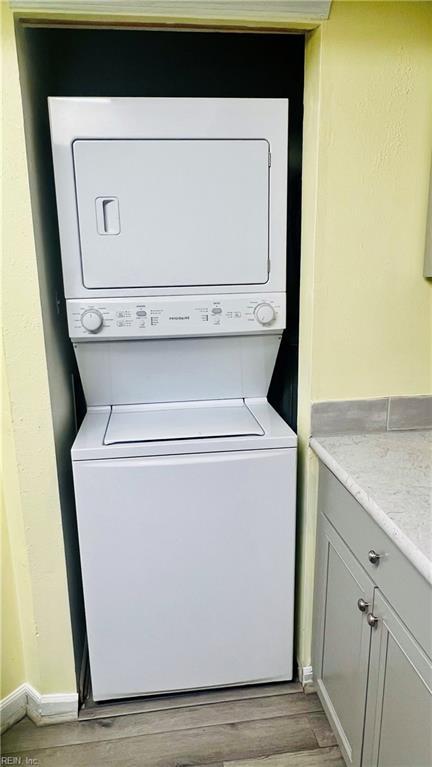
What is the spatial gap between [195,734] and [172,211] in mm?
1626

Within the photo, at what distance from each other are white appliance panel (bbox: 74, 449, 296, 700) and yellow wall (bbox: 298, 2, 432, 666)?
0.18 metres

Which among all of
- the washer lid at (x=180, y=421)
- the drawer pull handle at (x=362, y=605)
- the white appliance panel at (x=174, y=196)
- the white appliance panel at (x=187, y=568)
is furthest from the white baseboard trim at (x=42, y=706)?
the white appliance panel at (x=174, y=196)

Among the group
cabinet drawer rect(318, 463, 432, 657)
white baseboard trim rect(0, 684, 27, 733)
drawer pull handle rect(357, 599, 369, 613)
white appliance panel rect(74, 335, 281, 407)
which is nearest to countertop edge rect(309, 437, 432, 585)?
cabinet drawer rect(318, 463, 432, 657)

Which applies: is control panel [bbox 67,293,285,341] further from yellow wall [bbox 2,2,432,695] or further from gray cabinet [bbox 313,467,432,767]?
gray cabinet [bbox 313,467,432,767]

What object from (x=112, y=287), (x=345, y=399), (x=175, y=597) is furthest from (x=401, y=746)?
(x=112, y=287)

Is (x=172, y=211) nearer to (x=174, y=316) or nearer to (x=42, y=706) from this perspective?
(x=174, y=316)

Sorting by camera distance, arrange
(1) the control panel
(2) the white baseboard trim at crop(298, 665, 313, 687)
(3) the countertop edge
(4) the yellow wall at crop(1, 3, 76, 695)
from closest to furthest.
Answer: (3) the countertop edge
(4) the yellow wall at crop(1, 3, 76, 695)
(1) the control panel
(2) the white baseboard trim at crop(298, 665, 313, 687)

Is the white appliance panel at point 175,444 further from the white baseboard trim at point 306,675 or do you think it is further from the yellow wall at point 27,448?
the white baseboard trim at point 306,675

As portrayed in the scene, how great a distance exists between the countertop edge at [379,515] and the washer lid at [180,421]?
8.5 inches

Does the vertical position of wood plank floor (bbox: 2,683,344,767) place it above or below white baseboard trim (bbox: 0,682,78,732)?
below

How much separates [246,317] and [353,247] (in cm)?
38

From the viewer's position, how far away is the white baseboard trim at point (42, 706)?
169 centimetres

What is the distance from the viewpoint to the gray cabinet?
1.05m

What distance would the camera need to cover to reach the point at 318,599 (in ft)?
5.55
